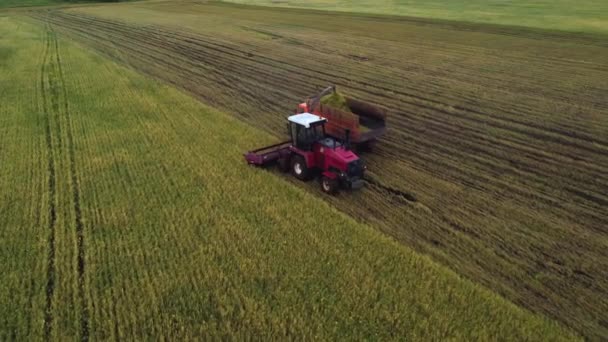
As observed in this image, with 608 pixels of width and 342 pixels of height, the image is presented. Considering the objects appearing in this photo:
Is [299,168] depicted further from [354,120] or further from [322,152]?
[354,120]

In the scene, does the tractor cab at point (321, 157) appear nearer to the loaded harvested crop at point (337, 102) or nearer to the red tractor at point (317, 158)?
the red tractor at point (317, 158)

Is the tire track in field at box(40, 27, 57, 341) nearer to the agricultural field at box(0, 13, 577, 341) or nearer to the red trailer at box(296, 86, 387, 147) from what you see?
the agricultural field at box(0, 13, 577, 341)

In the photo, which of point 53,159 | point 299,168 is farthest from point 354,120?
point 53,159

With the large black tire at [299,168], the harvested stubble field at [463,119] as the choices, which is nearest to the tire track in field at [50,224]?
the large black tire at [299,168]

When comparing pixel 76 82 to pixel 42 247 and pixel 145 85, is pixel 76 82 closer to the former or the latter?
pixel 145 85

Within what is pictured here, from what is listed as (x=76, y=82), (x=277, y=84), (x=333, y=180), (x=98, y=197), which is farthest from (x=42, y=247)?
(x=76, y=82)

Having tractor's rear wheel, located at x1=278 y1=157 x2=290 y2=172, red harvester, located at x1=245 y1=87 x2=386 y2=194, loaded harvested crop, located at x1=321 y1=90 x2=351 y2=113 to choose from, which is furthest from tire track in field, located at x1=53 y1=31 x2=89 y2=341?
loaded harvested crop, located at x1=321 y1=90 x2=351 y2=113

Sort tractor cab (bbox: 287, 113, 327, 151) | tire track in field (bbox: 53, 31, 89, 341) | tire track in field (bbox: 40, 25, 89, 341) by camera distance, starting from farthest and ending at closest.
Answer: tractor cab (bbox: 287, 113, 327, 151) < tire track in field (bbox: 40, 25, 89, 341) < tire track in field (bbox: 53, 31, 89, 341)
